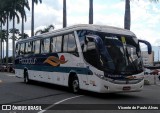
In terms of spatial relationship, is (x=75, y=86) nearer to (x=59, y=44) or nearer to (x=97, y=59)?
(x=97, y=59)

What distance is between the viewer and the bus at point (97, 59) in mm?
16044

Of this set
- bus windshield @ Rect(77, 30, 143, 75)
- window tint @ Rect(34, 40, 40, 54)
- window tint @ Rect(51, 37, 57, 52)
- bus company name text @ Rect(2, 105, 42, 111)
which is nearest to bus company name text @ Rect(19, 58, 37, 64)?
window tint @ Rect(34, 40, 40, 54)

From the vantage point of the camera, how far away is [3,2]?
215ft

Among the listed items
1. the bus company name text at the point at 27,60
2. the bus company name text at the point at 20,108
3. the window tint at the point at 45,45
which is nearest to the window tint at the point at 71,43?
the window tint at the point at 45,45

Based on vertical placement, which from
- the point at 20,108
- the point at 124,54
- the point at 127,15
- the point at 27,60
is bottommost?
the point at 20,108

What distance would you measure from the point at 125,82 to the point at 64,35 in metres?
5.00

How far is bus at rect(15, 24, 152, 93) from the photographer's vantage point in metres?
16.0

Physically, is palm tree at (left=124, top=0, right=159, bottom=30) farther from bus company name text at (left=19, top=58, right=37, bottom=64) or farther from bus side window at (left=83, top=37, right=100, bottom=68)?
bus side window at (left=83, top=37, right=100, bottom=68)

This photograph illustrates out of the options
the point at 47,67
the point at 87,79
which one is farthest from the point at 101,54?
the point at 47,67

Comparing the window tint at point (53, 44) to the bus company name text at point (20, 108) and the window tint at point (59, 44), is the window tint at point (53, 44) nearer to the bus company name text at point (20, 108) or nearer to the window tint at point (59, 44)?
A: the window tint at point (59, 44)

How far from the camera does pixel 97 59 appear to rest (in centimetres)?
1620

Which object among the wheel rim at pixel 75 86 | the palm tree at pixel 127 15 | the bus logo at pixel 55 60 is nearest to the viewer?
the wheel rim at pixel 75 86

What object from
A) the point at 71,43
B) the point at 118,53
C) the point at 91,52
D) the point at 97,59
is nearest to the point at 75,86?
the point at 71,43

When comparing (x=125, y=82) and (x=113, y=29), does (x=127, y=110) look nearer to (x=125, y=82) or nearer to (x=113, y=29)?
(x=125, y=82)
